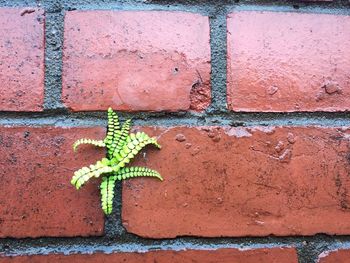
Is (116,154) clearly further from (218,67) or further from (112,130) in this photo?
(218,67)

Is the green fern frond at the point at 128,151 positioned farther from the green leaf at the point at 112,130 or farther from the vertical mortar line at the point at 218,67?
the vertical mortar line at the point at 218,67

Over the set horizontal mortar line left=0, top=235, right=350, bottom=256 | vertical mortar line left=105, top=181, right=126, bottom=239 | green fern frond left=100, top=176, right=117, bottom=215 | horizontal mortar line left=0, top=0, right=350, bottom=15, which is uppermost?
horizontal mortar line left=0, top=0, right=350, bottom=15

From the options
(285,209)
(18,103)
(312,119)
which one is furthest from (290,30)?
(18,103)

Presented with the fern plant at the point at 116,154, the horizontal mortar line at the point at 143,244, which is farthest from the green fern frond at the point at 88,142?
the horizontal mortar line at the point at 143,244

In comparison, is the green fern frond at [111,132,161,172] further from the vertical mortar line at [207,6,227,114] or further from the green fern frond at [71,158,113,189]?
the vertical mortar line at [207,6,227,114]

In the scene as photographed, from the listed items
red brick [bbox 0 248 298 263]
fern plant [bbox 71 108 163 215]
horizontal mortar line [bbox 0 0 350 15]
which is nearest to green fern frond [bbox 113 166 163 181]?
fern plant [bbox 71 108 163 215]
